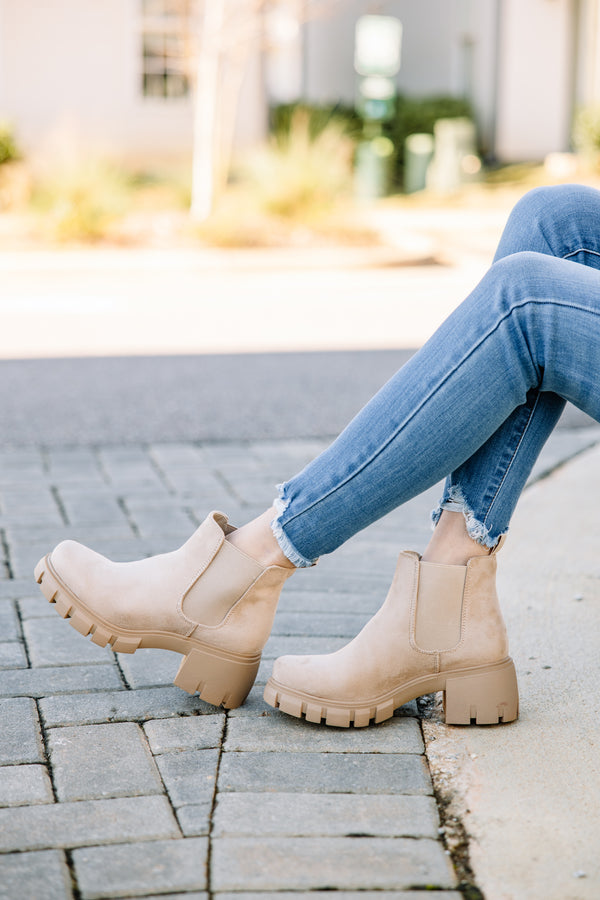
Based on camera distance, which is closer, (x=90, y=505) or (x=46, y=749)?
(x=46, y=749)

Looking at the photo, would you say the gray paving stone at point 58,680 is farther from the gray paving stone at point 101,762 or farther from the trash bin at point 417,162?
the trash bin at point 417,162

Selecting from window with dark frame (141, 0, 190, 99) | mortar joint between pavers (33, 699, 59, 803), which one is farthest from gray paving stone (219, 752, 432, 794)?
window with dark frame (141, 0, 190, 99)

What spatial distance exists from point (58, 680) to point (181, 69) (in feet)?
51.8

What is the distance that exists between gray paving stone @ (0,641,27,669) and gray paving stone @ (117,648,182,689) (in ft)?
0.59

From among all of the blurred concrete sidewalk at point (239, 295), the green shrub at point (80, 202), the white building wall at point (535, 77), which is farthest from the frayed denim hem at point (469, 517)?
the white building wall at point (535, 77)

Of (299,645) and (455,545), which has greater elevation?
(455,545)

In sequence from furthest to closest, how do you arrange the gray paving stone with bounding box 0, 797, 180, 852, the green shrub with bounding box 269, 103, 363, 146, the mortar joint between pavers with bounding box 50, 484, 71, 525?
the green shrub with bounding box 269, 103, 363, 146, the mortar joint between pavers with bounding box 50, 484, 71, 525, the gray paving stone with bounding box 0, 797, 180, 852

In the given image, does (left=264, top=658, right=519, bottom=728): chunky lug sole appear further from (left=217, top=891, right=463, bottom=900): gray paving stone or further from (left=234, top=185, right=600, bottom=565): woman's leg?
(left=217, top=891, right=463, bottom=900): gray paving stone

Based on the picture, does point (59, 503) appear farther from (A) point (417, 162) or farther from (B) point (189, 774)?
(A) point (417, 162)

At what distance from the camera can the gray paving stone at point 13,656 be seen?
2053 millimetres

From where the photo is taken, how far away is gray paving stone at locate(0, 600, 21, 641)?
2199 millimetres

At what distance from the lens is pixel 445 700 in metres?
1.80

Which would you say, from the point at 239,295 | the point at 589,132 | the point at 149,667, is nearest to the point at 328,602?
the point at 149,667

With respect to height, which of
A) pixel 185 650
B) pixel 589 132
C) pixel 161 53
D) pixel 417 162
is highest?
pixel 161 53
